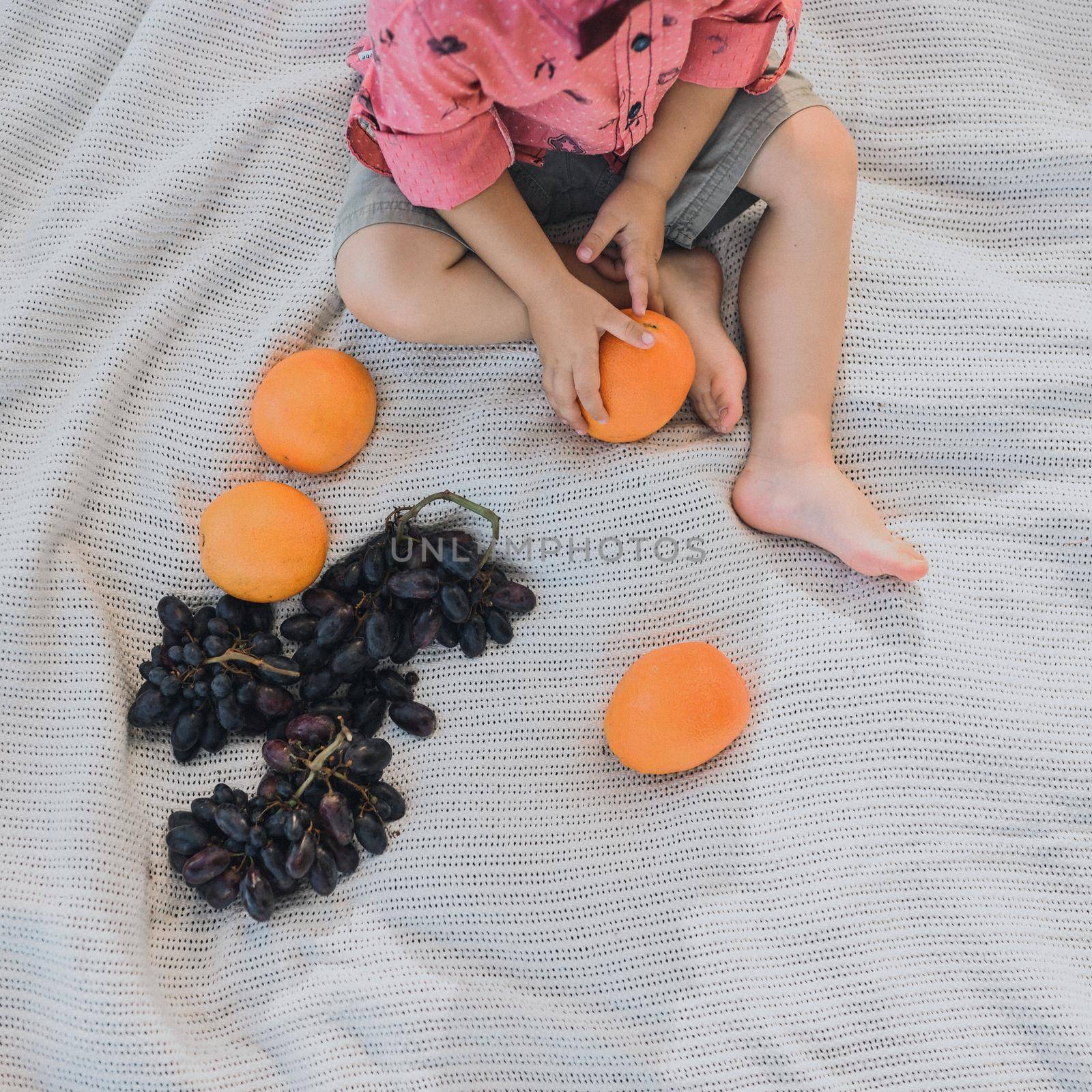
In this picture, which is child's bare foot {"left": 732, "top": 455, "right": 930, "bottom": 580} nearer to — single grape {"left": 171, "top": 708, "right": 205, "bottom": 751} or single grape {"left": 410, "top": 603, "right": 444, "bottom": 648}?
single grape {"left": 410, "top": 603, "right": 444, "bottom": 648}

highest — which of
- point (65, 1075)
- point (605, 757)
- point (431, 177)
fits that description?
point (431, 177)

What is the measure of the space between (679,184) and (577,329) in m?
0.21

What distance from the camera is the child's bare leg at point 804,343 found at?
3.01 feet

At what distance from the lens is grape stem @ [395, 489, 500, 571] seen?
2.87 ft

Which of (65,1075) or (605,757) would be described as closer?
(65,1075)

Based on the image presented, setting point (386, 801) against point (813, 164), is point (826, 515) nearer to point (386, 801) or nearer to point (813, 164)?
point (813, 164)

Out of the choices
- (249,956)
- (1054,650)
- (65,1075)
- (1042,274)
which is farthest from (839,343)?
(65,1075)

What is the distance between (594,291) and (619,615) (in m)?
0.32

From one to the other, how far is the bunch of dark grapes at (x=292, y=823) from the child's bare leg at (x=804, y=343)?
0.47 metres

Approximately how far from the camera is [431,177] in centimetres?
79

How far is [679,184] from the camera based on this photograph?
943mm

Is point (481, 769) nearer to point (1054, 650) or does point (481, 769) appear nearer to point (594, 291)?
point (594, 291)

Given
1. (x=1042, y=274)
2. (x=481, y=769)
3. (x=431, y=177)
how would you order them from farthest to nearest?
(x=1042, y=274) < (x=481, y=769) < (x=431, y=177)

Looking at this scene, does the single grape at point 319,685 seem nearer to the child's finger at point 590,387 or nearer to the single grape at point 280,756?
the single grape at point 280,756
